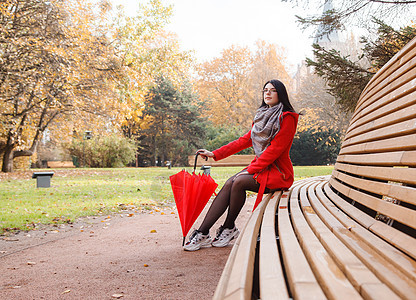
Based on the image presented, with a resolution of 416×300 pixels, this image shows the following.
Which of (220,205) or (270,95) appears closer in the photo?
(220,205)

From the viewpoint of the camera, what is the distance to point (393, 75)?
9.04 ft

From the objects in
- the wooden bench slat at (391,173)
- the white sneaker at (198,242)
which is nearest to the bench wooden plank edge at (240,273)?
the wooden bench slat at (391,173)

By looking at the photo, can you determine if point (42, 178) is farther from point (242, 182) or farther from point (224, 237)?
point (242, 182)

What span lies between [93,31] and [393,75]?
15969mm

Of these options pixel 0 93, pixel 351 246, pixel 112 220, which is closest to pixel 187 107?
pixel 0 93

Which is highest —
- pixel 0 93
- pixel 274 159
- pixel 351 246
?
pixel 0 93

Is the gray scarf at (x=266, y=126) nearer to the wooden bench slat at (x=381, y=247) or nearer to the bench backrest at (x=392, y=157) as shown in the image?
the bench backrest at (x=392, y=157)

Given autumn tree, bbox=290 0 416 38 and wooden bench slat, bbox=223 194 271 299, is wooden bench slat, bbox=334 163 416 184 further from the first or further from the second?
autumn tree, bbox=290 0 416 38

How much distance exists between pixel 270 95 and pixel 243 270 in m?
2.62

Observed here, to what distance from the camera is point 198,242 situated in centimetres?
374

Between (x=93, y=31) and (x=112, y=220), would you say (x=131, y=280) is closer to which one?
(x=112, y=220)

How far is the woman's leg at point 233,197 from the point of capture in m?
3.54

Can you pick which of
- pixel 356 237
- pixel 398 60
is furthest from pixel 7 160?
pixel 356 237

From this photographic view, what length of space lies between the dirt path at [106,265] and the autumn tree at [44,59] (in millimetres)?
8088
